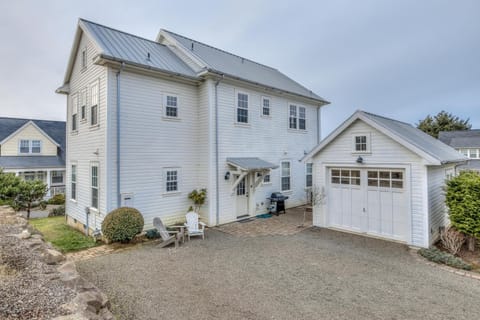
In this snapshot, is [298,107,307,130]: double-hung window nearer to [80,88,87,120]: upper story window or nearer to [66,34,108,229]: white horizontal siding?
[66,34,108,229]: white horizontal siding

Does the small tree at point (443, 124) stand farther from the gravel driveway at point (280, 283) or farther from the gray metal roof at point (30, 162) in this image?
the gray metal roof at point (30, 162)

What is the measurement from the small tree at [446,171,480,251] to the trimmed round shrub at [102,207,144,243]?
10.4 meters

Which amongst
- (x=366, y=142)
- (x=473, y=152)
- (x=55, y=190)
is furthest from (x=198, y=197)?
(x=473, y=152)

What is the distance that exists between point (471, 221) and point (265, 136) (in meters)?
8.96

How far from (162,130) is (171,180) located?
2228 mm

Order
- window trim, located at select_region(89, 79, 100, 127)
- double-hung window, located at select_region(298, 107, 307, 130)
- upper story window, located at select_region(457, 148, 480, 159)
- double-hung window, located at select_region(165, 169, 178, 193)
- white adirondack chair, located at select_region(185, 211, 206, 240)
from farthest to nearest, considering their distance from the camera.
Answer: upper story window, located at select_region(457, 148, 480, 159)
double-hung window, located at select_region(298, 107, 307, 130)
double-hung window, located at select_region(165, 169, 178, 193)
window trim, located at select_region(89, 79, 100, 127)
white adirondack chair, located at select_region(185, 211, 206, 240)

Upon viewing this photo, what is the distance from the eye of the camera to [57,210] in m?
16.6

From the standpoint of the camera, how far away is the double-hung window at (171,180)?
34.1 feet

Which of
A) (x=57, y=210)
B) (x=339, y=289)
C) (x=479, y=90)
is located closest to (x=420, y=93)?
(x=479, y=90)

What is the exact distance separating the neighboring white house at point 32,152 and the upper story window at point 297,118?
21.6m

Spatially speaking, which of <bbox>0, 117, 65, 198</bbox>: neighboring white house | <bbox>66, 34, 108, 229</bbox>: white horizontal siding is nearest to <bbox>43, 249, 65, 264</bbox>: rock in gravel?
<bbox>66, 34, 108, 229</bbox>: white horizontal siding

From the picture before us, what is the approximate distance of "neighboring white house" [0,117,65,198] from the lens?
21.0m

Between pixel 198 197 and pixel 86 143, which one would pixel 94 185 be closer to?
pixel 86 143

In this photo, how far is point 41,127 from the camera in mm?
24266
